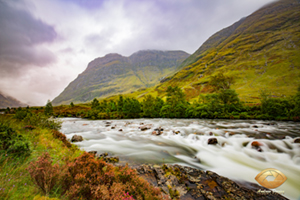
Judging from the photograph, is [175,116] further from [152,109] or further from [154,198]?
[154,198]

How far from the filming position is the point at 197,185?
21.9ft

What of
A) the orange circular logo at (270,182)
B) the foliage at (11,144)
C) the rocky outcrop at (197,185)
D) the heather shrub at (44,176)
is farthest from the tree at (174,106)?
the heather shrub at (44,176)

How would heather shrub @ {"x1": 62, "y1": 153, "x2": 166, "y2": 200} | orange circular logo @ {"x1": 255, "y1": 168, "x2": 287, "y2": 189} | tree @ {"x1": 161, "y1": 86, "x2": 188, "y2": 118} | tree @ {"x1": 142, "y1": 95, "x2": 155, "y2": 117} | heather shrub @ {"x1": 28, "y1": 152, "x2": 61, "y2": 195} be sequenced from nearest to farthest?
heather shrub @ {"x1": 62, "y1": 153, "x2": 166, "y2": 200} → heather shrub @ {"x1": 28, "y1": 152, "x2": 61, "y2": 195} → orange circular logo @ {"x1": 255, "y1": 168, "x2": 287, "y2": 189} → tree @ {"x1": 161, "y1": 86, "x2": 188, "y2": 118} → tree @ {"x1": 142, "y1": 95, "x2": 155, "y2": 117}

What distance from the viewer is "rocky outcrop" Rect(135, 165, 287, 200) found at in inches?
234

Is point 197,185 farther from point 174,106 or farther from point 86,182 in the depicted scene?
point 174,106

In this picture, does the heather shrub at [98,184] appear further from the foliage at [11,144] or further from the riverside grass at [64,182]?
the foliage at [11,144]

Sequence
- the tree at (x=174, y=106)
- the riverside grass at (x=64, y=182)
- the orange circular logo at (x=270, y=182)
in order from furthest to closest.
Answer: the tree at (x=174, y=106)
the orange circular logo at (x=270, y=182)
the riverside grass at (x=64, y=182)

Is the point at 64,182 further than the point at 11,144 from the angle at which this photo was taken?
No

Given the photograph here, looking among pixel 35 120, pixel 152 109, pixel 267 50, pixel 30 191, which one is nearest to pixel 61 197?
pixel 30 191

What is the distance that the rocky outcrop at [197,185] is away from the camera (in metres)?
5.95

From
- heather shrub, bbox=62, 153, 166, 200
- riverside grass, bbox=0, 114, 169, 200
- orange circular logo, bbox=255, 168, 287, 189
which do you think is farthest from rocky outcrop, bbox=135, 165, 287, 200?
riverside grass, bbox=0, 114, 169, 200

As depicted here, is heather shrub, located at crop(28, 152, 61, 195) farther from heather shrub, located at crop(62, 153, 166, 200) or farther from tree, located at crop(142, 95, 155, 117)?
tree, located at crop(142, 95, 155, 117)

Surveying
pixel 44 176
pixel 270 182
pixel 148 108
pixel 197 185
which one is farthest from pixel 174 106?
pixel 44 176

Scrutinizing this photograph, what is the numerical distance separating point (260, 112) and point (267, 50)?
196 metres
